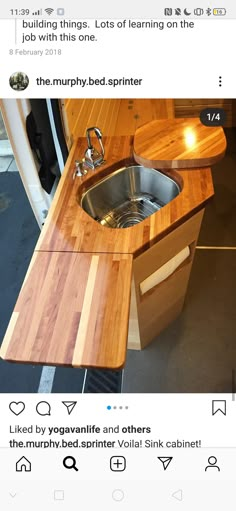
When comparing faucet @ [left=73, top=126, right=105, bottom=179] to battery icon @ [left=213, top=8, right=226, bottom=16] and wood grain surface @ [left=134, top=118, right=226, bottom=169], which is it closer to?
wood grain surface @ [left=134, top=118, right=226, bottom=169]

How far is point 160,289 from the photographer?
4.61 ft

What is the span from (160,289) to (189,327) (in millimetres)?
432

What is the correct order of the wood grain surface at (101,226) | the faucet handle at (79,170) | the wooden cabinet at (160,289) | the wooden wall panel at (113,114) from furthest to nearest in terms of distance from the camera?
the wooden wall panel at (113,114) → the faucet handle at (79,170) → the wooden cabinet at (160,289) → the wood grain surface at (101,226)

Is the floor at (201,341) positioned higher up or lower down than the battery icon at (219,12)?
lower down

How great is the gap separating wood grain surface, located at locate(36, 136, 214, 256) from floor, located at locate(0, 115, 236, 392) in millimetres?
759

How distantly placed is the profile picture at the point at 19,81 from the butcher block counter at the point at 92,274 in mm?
440

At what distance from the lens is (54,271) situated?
1.03 metres

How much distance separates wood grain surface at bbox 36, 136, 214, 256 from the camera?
1.09 metres

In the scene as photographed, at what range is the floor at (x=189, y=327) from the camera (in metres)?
1.56
